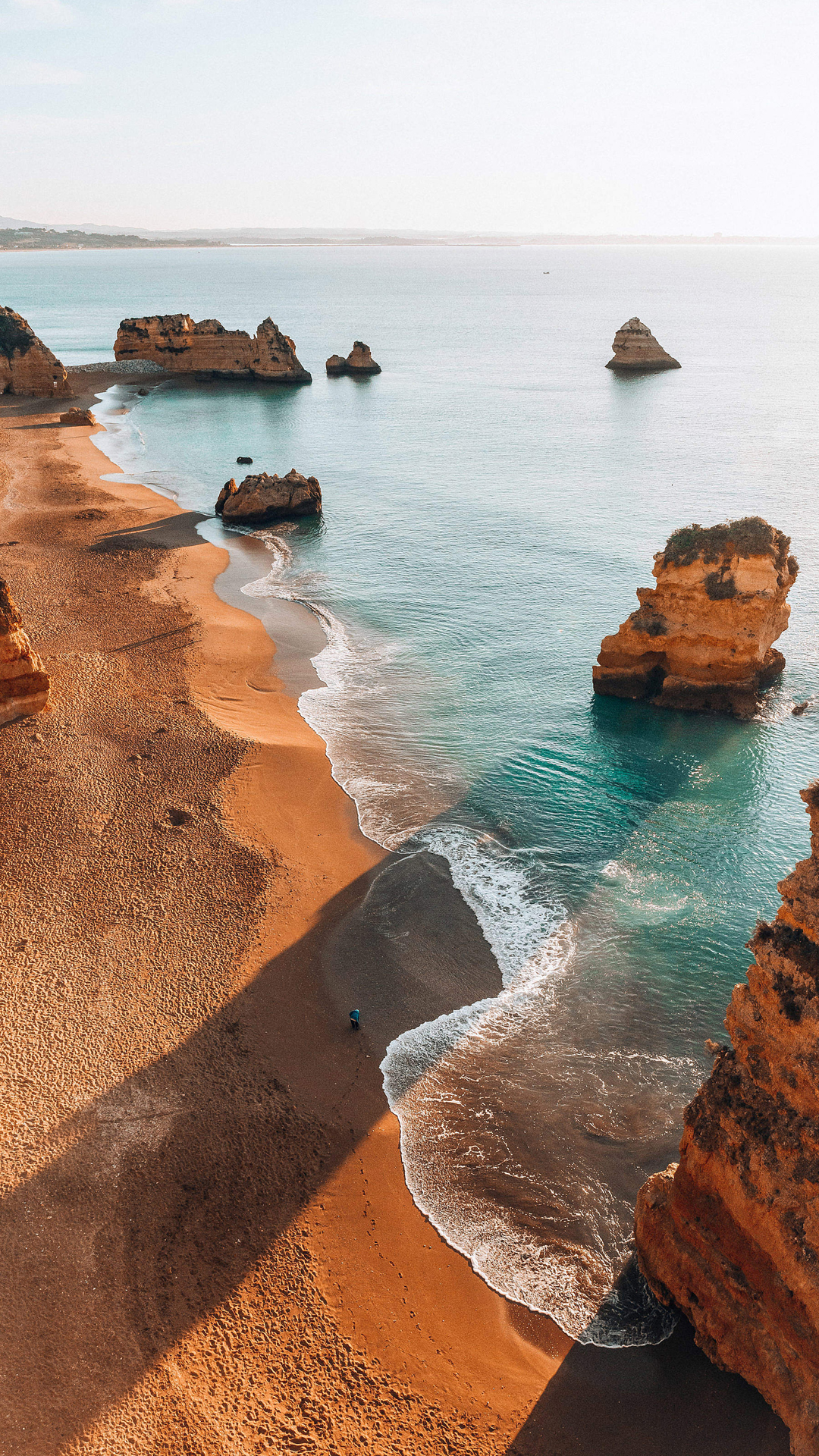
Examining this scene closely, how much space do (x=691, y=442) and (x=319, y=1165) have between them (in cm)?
6869

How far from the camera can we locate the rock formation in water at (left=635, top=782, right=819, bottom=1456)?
11367mm

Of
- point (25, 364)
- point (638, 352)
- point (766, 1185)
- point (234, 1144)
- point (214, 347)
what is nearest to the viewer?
point (766, 1185)

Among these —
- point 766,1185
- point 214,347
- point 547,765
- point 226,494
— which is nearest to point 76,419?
point 226,494

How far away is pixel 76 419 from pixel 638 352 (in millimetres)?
69668

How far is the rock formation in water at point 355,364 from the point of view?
10638 cm

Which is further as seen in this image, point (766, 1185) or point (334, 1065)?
point (334, 1065)

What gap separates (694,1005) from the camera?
19.1m

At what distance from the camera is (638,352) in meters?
106

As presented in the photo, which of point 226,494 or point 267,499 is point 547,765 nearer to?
point 267,499

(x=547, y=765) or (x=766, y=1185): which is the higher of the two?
(x=766, y=1185)

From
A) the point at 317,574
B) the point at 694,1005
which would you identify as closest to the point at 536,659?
the point at 317,574

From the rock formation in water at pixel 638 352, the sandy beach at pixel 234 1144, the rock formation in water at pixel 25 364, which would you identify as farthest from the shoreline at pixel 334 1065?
the rock formation in water at pixel 638 352

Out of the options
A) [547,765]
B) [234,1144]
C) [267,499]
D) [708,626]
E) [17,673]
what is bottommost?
[234,1144]

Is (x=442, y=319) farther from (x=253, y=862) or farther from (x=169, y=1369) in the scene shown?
(x=169, y=1369)
